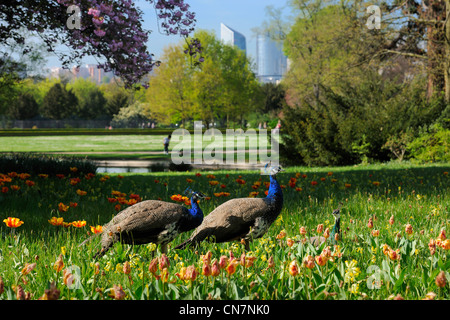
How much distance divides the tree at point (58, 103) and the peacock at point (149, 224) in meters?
74.6

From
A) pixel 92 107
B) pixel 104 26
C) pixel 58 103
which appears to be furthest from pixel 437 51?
pixel 92 107

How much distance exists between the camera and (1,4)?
9.48 meters

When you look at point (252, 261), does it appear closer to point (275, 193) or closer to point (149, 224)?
point (149, 224)

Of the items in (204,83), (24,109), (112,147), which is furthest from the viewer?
(24,109)

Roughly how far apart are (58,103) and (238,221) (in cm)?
7483

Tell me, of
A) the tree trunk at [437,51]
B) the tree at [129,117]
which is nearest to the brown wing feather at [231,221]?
the tree trunk at [437,51]

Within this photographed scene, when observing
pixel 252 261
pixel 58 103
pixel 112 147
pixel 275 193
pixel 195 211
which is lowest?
pixel 252 261

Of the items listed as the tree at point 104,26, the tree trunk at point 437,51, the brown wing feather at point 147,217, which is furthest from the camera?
the tree trunk at point 437,51

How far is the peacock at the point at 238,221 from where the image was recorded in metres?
3.34

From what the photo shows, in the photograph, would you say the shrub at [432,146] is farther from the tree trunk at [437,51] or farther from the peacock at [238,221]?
the peacock at [238,221]

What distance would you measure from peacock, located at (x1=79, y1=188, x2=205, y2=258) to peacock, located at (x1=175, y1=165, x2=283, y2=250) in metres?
0.14

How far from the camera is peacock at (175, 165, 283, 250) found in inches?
132

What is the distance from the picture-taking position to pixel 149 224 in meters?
3.11
